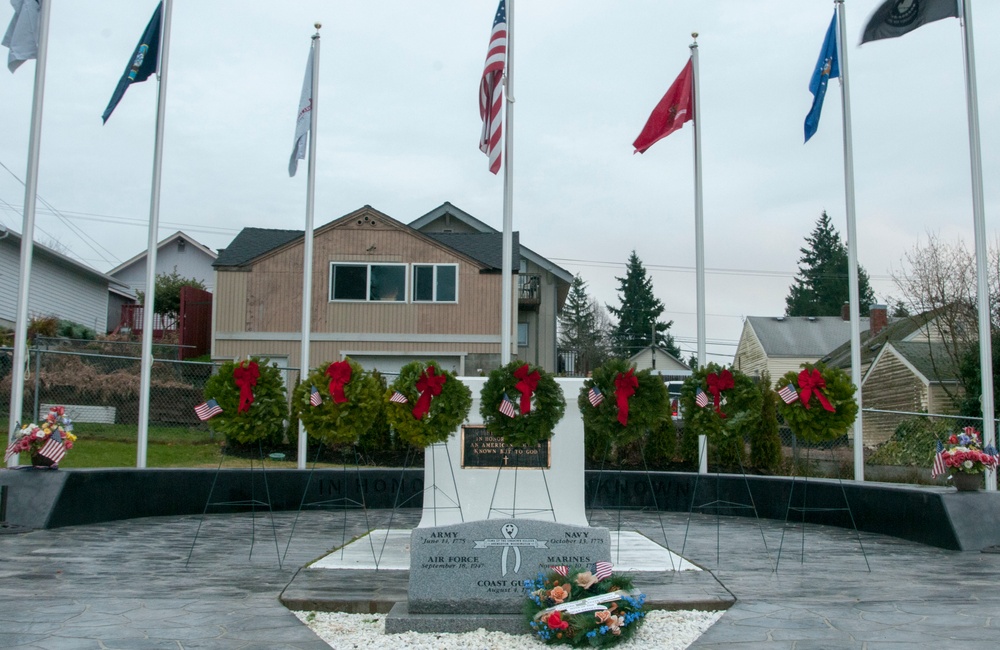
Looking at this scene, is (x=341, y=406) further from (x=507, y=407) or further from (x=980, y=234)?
(x=980, y=234)

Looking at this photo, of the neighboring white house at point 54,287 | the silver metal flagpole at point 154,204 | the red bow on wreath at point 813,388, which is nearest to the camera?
the red bow on wreath at point 813,388

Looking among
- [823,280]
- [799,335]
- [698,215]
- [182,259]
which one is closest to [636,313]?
[823,280]

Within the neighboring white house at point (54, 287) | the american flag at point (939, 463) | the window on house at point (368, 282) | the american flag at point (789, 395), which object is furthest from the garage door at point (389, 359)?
the american flag at point (789, 395)

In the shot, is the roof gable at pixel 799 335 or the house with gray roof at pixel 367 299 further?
the roof gable at pixel 799 335

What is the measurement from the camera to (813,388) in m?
9.94

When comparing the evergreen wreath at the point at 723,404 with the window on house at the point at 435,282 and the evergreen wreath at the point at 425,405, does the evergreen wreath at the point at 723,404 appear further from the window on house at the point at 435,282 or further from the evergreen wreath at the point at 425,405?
the window on house at the point at 435,282

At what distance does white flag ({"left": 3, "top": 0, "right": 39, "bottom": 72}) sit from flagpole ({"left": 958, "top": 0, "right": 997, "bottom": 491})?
13034 mm

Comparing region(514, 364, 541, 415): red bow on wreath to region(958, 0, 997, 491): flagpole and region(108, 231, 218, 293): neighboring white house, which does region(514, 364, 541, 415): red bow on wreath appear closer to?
region(958, 0, 997, 491): flagpole

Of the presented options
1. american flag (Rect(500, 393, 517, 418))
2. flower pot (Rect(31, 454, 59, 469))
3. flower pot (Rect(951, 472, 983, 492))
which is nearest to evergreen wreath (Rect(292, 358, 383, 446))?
american flag (Rect(500, 393, 517, 418))

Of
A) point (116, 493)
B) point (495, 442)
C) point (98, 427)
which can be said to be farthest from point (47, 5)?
point (98, 427)

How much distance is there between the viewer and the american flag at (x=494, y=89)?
12125mm

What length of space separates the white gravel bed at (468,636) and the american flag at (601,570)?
49 cm

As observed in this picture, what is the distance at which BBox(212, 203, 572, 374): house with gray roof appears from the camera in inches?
1062

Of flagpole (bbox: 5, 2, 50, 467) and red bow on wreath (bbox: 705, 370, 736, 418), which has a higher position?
flagpole (bbox: 5, 2, 50, 467)
